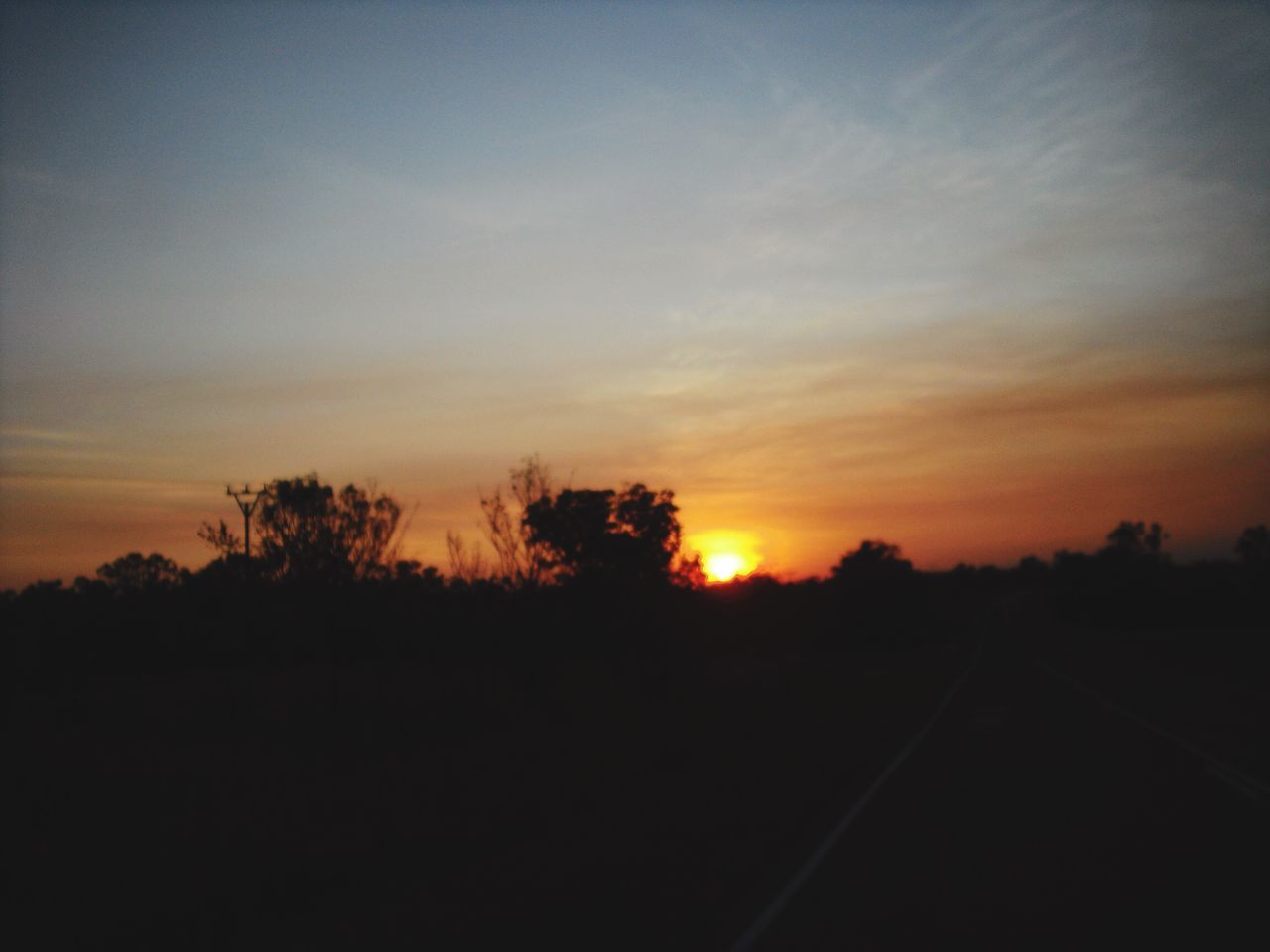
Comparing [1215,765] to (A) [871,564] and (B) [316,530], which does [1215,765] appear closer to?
(B) [316,530]

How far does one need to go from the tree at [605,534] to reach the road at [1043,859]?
10658 millimetres

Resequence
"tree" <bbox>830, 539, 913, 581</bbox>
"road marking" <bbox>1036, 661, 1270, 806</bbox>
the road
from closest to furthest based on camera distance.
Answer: the road, "road marking" <bbox>1036, 661, 1270, 806</bbox>, "tree" <bbox>830, 539, 913, 581</bbox>

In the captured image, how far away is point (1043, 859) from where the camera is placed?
9031 millimetres

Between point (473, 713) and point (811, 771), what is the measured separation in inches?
458

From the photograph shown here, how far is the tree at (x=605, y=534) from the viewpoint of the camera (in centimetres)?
2407

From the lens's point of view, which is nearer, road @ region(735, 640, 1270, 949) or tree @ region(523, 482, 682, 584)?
road @ region(735, 640, 1270, 949)

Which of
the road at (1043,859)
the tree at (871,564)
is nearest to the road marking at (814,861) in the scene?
the road at (1043,859)

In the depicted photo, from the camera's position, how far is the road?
22.6ft

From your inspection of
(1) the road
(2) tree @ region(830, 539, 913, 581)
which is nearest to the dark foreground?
(1) the road

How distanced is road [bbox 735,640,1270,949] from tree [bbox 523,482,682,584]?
10.7 metres

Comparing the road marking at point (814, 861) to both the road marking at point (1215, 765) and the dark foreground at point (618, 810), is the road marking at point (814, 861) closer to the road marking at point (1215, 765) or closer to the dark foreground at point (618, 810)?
the dark foreground at point (618, 810)

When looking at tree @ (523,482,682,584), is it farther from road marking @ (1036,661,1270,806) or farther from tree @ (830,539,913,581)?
tree @ (830,539,913,581)

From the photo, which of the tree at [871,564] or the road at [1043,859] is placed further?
the tree at [871,564]

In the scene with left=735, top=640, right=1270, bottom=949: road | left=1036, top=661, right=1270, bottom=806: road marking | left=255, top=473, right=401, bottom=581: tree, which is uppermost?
left=255, top=473, right=401, bottom=581: tree
